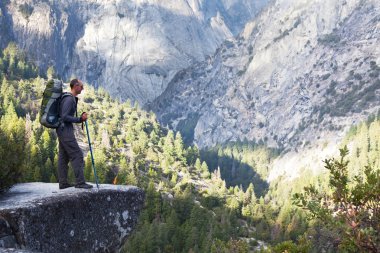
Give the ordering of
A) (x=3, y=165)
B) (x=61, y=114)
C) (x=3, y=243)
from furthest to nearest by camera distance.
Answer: (x=61, y=114) → (x=3, y=165) → (x=3, y=243)

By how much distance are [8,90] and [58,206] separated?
184897mm

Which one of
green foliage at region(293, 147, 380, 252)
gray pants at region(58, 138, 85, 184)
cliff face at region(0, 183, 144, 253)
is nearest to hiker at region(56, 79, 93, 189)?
gray pants at region(58, 138, 85, 184)

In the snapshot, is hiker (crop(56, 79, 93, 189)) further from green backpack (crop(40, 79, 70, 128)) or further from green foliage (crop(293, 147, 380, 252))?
green foliage (crop(293, 147, 380, 252))

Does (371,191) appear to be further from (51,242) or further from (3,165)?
(3,165)

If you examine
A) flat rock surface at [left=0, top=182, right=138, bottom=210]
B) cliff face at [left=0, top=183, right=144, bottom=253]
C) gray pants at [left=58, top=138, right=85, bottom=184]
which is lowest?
cliff face at [left=0, top=183, right=144, bottom=253]

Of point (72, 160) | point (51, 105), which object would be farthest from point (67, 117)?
point (72, 160)

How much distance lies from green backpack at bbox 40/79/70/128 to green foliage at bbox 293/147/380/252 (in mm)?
8633

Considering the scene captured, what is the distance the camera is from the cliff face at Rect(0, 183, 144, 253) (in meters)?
10.5

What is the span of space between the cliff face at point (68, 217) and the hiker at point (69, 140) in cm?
75

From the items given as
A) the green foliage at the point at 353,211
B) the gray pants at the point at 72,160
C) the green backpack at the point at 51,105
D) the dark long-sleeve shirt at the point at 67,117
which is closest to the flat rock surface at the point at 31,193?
the gray pants at the point at 72,160

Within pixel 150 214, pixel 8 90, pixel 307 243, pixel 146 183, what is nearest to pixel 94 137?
pixel 8 90

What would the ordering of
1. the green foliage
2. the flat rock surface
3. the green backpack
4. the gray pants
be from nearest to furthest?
the green foliage < the flat rock surface < the green backpack < the gray pants

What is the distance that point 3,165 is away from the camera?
12.8 metres

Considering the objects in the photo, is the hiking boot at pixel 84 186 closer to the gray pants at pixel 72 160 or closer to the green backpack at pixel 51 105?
the gray pants at pixel 72 160
